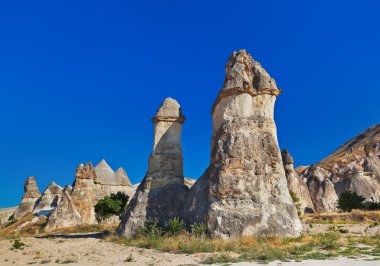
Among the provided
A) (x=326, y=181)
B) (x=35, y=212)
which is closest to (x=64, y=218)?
(x=35, y=212)

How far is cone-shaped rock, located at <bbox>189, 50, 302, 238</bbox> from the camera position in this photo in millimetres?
12711

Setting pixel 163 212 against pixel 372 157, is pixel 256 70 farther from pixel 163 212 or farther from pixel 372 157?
pixel 372 157

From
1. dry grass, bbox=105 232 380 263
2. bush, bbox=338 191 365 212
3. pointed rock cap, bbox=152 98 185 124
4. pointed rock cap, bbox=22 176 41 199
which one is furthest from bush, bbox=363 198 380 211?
pointed rock cap, bbox=22 176 41 199

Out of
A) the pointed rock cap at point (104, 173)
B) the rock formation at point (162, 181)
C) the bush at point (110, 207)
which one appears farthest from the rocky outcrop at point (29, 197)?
the rock formation at point (162, 181)

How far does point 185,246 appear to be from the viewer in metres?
11.0

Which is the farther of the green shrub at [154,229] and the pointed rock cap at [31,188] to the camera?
the pointed rock cap at [31,188]

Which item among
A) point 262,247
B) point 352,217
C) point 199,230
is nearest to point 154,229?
point 199,230

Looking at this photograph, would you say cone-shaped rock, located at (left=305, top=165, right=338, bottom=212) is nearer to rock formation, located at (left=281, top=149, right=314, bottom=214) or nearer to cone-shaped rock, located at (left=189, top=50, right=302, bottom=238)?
rock formation, located at (left=281, top=149, right=314, bottom=214)

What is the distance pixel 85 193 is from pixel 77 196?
686 millimetres

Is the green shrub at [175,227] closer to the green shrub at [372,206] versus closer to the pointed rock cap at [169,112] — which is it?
the pointed rock cap at [169,112]

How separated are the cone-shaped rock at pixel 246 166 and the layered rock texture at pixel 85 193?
15.0m

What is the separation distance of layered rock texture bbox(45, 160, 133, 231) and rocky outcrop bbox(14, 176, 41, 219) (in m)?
7.38

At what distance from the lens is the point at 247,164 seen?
45.1 ft

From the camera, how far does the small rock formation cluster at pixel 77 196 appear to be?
86.6 ft
